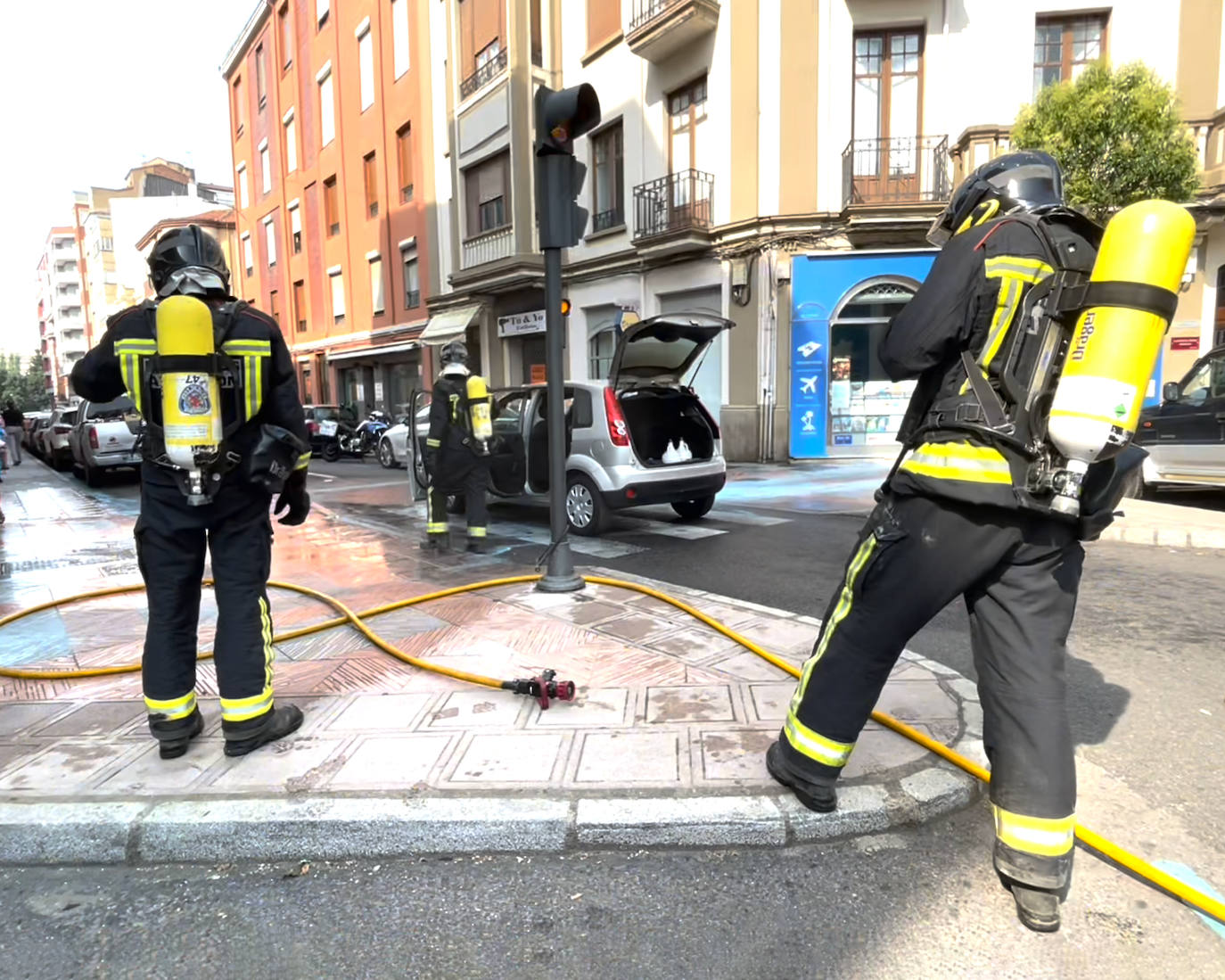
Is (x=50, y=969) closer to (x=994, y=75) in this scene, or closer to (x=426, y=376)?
(x=994, y=75)

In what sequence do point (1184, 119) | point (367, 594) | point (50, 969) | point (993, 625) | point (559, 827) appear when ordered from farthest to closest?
point (1184, 119), point (367, 594), point (559, 827), point (993, 625), point (50, 969)

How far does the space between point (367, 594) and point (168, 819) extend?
3161mm

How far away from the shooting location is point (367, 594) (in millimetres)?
5789

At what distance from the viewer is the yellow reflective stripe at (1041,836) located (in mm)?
2217

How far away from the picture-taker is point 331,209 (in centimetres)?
2898

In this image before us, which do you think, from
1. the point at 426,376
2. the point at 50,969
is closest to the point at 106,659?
the point at 50,969

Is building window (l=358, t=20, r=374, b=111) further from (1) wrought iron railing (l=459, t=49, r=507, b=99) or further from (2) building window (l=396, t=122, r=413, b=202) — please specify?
(1) wrought iron railing (l=459, t=49, r=507, b=99)

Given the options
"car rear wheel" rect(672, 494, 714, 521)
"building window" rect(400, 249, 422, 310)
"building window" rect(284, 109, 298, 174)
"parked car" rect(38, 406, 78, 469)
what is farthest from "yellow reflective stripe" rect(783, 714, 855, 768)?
"building window" rect(284, 109, 298, 174)

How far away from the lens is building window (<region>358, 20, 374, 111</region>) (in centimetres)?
2491

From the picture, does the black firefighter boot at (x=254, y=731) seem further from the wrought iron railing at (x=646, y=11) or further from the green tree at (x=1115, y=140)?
the wrought iron railing at (x=646, y=11)

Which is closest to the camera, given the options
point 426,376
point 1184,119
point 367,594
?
point 367,594

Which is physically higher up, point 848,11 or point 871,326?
point 848,11

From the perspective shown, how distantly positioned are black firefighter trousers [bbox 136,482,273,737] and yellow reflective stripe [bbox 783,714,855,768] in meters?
2.04

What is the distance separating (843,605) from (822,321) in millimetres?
12901
